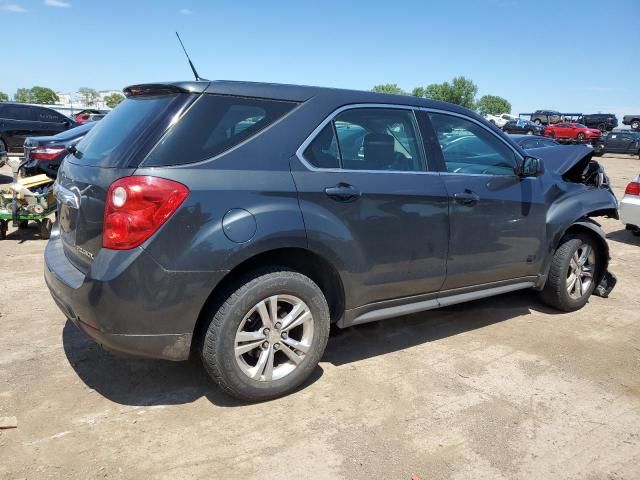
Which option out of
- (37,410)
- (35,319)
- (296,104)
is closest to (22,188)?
(35,319)

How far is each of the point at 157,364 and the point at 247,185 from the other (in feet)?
5.06

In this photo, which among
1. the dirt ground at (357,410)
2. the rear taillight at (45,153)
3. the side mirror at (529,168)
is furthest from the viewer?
the rear taillight at (45,153)

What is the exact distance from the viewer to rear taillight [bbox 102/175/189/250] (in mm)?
2629

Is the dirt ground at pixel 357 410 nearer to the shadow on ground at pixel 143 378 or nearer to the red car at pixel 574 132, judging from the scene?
the shadow on ground at pixel 143 378

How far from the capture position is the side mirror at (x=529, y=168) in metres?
4.19

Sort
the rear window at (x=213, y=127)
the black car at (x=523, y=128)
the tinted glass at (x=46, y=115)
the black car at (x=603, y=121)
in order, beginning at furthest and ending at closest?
the black car at (x=603, y=121) < the black car at (x=523, y=128) < the tinted glass at (x=46, y=115) < the rear window at (x=213, y=127)

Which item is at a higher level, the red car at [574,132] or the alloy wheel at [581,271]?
the red car at [574,132]

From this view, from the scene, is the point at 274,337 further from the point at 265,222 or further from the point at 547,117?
the point at 547,117

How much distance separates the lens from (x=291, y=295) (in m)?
3.08

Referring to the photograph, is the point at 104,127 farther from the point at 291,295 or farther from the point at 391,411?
the point at 391,411

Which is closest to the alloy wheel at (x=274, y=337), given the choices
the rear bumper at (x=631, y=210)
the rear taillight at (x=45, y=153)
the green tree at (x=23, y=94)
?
the rear taillight at (x=45, y=153)

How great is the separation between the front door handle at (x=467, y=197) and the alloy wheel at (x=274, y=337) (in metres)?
1.41

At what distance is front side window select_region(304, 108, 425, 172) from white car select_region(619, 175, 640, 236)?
6098mm

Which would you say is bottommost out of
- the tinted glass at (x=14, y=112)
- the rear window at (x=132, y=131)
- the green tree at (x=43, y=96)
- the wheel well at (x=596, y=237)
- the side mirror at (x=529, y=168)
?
the wheel well at (x=596, y=237)
